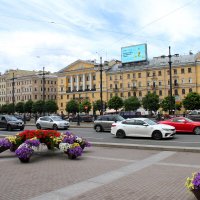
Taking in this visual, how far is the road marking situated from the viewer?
7324 millimetres

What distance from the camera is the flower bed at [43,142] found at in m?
11.8

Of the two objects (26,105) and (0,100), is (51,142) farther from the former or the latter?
(0,100)

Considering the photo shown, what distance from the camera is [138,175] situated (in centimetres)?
940

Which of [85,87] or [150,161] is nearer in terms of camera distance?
[150,161]

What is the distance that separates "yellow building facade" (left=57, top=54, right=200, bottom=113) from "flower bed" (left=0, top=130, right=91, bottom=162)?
73347mm

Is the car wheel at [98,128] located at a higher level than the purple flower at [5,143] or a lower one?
lower

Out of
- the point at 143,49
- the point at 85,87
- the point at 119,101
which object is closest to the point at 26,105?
the point at 85,87

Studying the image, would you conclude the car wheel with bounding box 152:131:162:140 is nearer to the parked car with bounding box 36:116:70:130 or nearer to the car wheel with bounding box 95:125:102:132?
the car wheel with bounding box 95:125:102:132

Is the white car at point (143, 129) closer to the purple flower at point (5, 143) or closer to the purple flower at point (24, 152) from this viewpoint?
the purple flower at point (5, 143)

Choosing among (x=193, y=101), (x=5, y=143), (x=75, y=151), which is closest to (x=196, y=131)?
(x=75, y=151)

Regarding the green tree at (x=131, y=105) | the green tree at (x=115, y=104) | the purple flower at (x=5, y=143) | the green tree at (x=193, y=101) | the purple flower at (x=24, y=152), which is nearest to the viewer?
the purple flower at (x=24, y=152)

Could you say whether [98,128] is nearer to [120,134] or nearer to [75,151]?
[120,134]

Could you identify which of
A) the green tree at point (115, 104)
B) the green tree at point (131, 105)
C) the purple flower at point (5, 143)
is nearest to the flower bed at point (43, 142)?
the purple flower at point (5, 143)

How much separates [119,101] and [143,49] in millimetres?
18965
